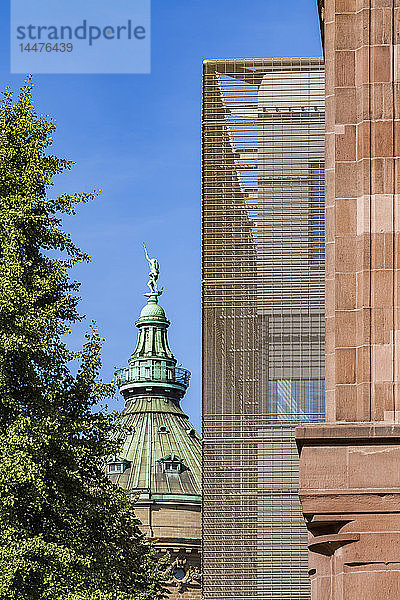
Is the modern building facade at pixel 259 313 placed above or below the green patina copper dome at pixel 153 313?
below

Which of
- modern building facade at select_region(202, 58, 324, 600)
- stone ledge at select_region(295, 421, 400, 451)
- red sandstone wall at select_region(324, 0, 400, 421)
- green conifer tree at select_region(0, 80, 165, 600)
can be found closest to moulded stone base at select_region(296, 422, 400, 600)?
stone ledge at select_region(295, 421, 400, 451)

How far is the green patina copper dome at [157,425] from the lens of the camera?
11231 centimetres

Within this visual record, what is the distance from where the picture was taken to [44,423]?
27484mm

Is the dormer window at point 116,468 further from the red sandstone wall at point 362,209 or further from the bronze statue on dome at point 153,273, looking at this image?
the red sandstone wall at point 362,209

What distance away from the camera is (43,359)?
28453 millimetres

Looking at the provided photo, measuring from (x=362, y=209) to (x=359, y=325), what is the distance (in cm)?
125

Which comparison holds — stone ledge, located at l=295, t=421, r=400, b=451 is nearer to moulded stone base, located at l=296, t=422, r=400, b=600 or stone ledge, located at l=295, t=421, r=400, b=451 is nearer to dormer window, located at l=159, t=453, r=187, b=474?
moulded stone base, located at l=296, t=422, r=400, b=600

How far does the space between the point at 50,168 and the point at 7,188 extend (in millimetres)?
961

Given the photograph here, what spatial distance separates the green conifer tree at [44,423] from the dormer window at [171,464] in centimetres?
8313

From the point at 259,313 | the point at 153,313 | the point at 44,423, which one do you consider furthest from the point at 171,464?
the point at 44,423

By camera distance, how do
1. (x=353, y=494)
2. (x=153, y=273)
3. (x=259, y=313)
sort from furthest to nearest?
1. (x=153, y=273)
2. (x=259, y=313)
3. (x=353, y=494)

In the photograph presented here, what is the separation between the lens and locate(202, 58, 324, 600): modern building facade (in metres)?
46.9

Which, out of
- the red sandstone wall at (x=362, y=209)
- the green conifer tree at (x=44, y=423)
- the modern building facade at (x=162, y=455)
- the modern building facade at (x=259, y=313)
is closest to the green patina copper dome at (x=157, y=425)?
the modern building facade at (x=162, y=455)

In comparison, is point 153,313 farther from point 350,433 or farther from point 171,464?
point 350,433
